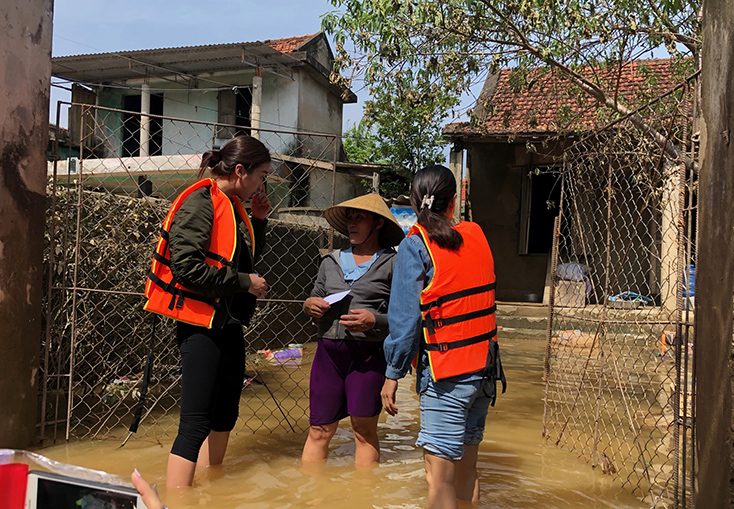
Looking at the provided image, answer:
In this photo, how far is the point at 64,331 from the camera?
14.8ft

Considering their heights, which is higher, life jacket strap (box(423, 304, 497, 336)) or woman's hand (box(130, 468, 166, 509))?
life jacket strap (box(423, 304, 497, 336))

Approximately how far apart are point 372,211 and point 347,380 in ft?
3.40

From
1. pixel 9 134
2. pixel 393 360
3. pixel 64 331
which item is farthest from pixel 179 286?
pixel 64 331

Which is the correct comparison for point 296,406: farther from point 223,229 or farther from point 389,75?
point 389,75

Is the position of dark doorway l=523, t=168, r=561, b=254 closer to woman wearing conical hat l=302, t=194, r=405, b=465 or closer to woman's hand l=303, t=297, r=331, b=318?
woman wearing conical hat l=302, t=194, r=405, b=465

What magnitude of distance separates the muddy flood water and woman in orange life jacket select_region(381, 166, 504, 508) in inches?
32.7

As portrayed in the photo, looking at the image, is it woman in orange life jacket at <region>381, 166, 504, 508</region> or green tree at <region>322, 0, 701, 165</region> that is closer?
woman in orange life jacket at <region>381, 166, 504, 508</region>

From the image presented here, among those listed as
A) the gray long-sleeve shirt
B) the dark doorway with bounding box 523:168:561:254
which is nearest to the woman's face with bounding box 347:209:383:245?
the gray long-sleeve shirt

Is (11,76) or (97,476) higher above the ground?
(11,76)

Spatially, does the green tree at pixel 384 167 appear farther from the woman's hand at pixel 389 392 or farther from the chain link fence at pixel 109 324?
the woman's hand at pixel 389 392

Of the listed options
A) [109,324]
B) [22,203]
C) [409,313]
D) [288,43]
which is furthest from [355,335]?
[288,43]

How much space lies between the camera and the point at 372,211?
3594mm

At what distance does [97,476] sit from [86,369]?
14.2 feet

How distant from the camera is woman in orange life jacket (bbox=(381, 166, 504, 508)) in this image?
2.67 meters
